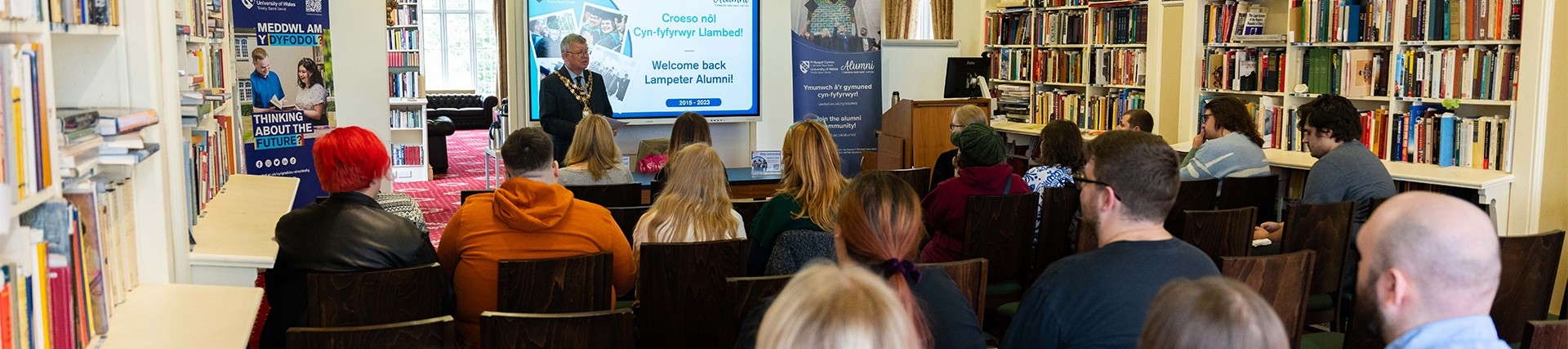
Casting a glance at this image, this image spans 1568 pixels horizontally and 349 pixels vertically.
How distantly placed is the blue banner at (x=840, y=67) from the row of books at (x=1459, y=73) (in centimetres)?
434

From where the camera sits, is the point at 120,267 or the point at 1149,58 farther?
the point at 1149,58

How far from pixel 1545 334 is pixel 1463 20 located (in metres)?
3.95

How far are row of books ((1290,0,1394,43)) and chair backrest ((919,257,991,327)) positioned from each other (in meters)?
4.19

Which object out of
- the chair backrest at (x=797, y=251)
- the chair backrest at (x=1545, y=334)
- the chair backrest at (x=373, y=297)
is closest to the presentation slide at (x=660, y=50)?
the chair backrest at (x=797, y=251)

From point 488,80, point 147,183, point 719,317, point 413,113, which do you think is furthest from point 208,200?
point 488,80

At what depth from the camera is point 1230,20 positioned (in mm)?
7445

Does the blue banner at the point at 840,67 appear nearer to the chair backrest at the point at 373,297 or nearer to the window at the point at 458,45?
the chair backrest at the point at 373,297

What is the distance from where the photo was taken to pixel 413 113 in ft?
38.2

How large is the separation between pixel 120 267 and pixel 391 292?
0.58 m

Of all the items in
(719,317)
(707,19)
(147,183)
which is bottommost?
(719,317)

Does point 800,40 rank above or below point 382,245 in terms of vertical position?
above

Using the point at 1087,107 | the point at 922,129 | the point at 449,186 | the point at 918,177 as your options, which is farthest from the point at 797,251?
the point at 449,186

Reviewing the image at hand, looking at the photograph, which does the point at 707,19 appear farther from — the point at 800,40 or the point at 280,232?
the point at 280,232

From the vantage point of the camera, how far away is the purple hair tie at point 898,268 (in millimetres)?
2244
